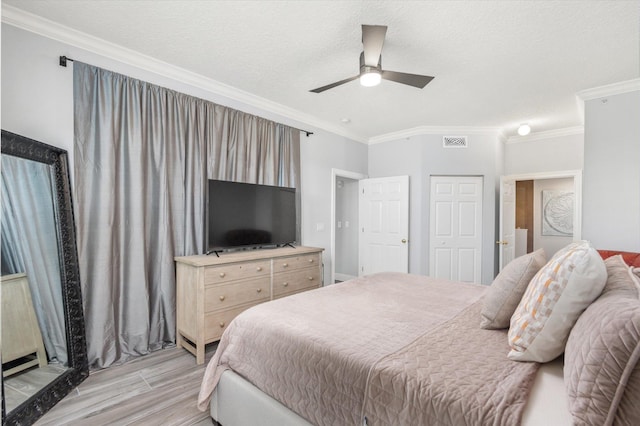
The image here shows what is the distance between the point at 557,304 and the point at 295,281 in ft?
Answer: 8.68

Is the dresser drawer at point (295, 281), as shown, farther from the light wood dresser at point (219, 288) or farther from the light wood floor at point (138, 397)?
the light wood floor at point (138, 397)

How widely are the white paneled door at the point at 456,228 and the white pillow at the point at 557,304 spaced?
3733mm

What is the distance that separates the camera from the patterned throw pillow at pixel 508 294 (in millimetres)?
1415

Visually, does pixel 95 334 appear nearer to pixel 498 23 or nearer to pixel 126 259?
pixel 126 259

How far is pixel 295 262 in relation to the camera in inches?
135

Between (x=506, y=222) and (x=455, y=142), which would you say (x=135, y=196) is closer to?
(x=455, y=142)

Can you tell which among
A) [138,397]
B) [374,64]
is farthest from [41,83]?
[374,64]

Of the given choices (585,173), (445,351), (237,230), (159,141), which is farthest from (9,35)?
(585,173)

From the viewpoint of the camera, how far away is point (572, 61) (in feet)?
8.98

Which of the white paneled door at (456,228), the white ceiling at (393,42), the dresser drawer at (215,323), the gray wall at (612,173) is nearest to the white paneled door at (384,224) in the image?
the white paneled door at (456,228)

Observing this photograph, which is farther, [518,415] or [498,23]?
[498,23]

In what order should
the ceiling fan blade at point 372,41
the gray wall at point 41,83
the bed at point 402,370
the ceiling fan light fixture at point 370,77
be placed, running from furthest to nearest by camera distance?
the ceiling fan light fixture at point 370,77 < the gray wall at point 41,83 < the ceiling fan blade at point 372,41 < the bed at point 402,370

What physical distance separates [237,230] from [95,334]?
147 cm

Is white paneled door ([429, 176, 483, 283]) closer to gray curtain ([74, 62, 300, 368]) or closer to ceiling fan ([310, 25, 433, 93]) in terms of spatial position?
ceiling fan ([310, 25, 433, 93])
